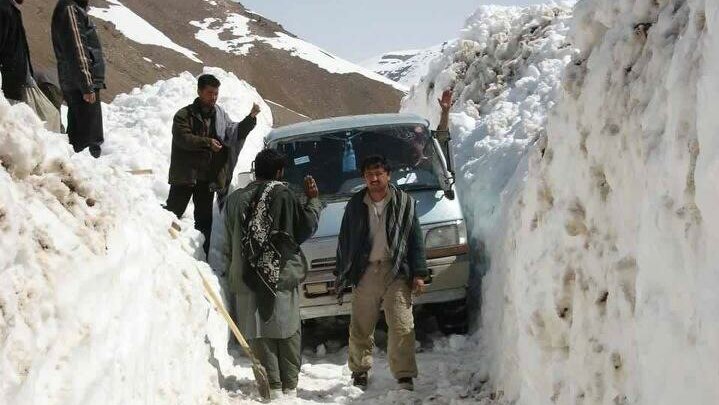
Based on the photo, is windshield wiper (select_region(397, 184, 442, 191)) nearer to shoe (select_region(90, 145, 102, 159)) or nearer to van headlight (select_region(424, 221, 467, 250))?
van headlight (select_region(424, 221, 467, 250))

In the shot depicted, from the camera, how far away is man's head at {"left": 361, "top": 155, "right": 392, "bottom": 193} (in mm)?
5852

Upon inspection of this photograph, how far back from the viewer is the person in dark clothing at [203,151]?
748 centimetres

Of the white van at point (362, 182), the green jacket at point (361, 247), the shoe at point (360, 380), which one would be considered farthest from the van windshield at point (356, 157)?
the shoe at point (360, 380)

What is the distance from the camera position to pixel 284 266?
19.3ft

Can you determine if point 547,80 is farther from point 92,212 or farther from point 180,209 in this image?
point 92,212

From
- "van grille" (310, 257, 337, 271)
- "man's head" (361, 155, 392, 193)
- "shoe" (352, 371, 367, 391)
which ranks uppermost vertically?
"man's head" (361, 155, 392, 193)

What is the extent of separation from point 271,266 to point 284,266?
0.10 meters

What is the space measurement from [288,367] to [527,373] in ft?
5.81

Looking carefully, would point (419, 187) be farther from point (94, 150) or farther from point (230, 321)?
point (94, 150)

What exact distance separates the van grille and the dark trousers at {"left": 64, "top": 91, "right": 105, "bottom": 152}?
7.82ft

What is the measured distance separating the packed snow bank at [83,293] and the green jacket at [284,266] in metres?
0.32

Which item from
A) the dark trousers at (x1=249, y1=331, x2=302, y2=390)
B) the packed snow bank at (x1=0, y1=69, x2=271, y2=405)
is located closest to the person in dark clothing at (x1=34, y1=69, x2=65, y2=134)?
the packed snow bank at (x1=0, y1=69, x2=271, y2=405)

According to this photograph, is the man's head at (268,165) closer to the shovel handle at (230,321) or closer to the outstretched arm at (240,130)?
the shovel handle at (230,321)

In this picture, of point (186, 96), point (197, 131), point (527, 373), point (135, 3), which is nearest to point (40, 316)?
point (527, 373)
